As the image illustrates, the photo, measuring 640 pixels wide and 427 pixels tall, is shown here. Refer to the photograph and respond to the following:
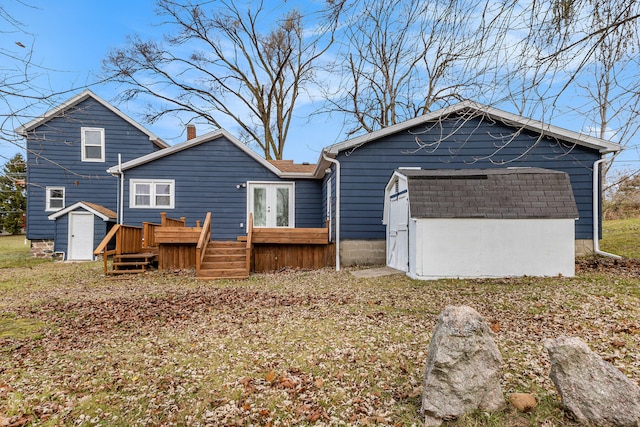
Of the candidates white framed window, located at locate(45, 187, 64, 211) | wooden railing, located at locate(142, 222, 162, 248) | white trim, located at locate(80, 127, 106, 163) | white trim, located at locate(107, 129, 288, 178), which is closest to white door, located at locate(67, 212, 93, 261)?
white framed window, located at locate(45, 187, 64, 211)

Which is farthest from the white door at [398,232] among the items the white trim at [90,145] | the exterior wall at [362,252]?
the white trim at [90,145]

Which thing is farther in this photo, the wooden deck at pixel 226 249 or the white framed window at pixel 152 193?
the white framed window at pixel 152 193

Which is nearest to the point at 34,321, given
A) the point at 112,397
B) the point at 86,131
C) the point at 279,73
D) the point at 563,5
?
the point at 112,397

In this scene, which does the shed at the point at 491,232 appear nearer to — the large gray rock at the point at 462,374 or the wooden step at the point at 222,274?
the wooden step at the point at 222,274

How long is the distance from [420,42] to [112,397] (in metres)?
4.89

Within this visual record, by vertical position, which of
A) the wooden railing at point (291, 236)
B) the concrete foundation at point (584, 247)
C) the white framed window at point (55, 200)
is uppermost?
the white framed window at point (55, 200)

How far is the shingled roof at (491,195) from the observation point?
747 centimetres

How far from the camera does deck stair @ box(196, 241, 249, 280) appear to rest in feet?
28.7

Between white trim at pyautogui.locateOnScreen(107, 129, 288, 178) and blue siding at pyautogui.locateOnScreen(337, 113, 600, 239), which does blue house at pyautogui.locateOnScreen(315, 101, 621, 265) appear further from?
white trim at pyautogui.locateOnScreen(107, 129, 288, 178)

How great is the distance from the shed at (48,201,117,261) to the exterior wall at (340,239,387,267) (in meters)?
10.0

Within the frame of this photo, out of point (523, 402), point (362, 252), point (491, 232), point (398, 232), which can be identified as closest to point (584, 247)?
point (491, 232)

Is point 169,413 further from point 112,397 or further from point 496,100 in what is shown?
point 496,100

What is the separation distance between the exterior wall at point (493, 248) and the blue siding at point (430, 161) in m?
2.98

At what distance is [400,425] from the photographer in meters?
2.59
